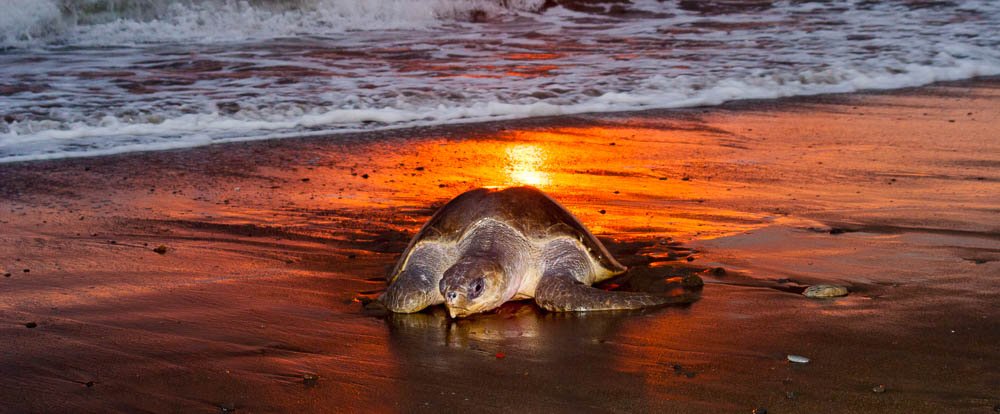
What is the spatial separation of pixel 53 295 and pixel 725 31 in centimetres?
1275

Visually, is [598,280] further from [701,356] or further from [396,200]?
[396,200]

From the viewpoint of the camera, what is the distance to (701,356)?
123 inches

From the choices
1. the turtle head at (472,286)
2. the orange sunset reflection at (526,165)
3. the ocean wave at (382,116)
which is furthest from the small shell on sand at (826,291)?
the ocean wave at (382,116)

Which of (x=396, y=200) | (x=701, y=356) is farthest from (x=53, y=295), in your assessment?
(x=701, y=356)

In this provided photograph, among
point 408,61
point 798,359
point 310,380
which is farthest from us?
point 408,61

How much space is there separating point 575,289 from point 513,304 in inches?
12.6

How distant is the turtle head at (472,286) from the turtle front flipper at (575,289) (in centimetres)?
21

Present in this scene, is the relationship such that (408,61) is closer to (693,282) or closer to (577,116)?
(577,116)

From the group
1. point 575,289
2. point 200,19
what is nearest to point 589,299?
point 575,289

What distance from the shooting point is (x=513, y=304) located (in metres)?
3.95

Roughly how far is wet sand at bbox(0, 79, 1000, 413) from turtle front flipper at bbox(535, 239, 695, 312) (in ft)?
0.17

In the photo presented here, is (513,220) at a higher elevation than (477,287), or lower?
higher

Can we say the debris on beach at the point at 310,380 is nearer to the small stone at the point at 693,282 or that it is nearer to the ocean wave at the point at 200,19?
the small stone at the point at 693,282

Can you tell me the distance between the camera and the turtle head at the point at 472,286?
3553mm
